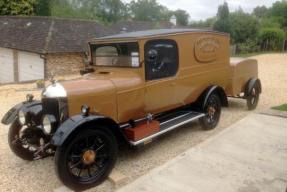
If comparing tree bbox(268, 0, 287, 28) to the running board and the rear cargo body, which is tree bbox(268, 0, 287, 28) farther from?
the running board

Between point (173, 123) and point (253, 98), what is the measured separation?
3707 mm

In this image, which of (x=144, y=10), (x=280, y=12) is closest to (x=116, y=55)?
(x=280, y=12)

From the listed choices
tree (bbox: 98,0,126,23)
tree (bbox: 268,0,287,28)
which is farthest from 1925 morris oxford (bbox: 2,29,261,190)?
tree (bbox: 98,0,126,23)

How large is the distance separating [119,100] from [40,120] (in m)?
1.33

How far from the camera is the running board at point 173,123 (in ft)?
16.4

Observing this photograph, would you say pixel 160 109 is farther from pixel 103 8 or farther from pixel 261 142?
pixel 103 8

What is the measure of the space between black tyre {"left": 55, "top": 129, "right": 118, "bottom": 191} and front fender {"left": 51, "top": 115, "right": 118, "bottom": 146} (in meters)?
0.11

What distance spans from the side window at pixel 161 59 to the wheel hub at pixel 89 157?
1.69m

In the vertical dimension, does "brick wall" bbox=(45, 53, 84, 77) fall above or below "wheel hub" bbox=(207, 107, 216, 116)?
above

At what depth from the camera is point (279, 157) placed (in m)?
5.11

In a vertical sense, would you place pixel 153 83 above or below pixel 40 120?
above

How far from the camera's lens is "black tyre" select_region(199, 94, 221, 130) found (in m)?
6.52

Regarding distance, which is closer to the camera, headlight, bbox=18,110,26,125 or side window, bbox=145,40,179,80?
headlight, bbox=18,110,26,125

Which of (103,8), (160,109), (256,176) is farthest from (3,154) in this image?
(103,8)
